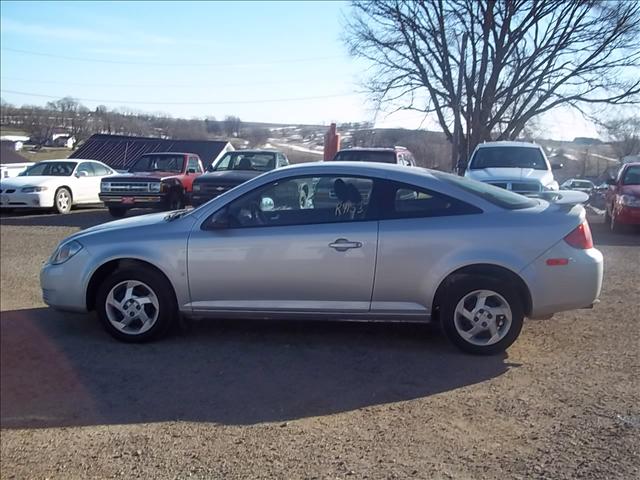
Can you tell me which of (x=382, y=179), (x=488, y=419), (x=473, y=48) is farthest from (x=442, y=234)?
(x=473, y=48)

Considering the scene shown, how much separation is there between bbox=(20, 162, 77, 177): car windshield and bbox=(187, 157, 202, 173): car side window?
3190 mm

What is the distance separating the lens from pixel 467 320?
526cm

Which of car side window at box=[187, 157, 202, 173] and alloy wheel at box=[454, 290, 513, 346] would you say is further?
car side window at box=[187, 157, 202, 173]

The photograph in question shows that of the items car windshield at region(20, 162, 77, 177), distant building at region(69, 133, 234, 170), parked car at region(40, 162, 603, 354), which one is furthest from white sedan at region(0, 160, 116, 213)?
parked car at region(40, 162, 603, 354)

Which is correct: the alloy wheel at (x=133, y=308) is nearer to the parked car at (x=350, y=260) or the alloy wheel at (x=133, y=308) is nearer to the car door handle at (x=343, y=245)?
the parked car at (x=350, y=260)

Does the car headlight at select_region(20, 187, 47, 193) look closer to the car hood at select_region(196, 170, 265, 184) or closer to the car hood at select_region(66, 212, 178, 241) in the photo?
the car hood at select_region(196, 170, 265, 184)

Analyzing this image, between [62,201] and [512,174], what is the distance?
11.3 m

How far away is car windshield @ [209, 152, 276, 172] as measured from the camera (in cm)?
1559

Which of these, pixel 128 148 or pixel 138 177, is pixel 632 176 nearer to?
pixel 138 177

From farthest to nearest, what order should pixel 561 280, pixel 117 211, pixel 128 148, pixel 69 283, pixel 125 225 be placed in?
1. pixel 128 148
2. pixel 117 211
3. pixel 125 225
4. pixel 69 283
5. pixel 561 280

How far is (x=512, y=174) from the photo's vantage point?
12719 mm

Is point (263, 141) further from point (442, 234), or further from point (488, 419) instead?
point (488, 419)

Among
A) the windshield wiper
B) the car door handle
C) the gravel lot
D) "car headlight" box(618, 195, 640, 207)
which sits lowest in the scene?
the gravel lot

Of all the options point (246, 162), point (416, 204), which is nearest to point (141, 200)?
point (246, 162)
